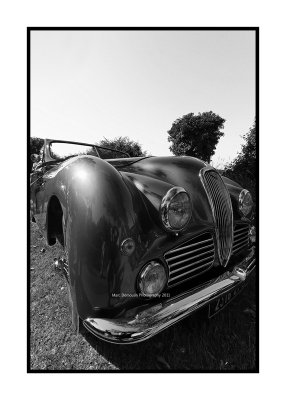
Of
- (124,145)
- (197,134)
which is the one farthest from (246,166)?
(124,145)

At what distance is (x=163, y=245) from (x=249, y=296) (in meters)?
1.36

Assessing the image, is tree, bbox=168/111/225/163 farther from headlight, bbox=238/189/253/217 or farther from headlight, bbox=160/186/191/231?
headlight, bbox=160/186/191/231

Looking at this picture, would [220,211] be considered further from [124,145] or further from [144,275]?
[124,145]

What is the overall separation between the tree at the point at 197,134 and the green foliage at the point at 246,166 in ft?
1.22

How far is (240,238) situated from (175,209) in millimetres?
914

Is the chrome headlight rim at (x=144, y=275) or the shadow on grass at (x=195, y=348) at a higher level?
the chrome headlight rim at (x=144, y=275)

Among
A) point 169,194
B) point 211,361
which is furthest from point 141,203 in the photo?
point 211,361

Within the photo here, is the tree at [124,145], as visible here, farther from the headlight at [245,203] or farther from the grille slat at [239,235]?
the grille slat at [239,235]

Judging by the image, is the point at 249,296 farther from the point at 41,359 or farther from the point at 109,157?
the point at 109,157

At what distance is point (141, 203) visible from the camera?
1489mm

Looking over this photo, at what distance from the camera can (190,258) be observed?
1572 mm

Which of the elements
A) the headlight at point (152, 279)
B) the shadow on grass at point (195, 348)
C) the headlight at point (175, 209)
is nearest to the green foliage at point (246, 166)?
the headlight at point (175, 209)

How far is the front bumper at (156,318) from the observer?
1.18 metres

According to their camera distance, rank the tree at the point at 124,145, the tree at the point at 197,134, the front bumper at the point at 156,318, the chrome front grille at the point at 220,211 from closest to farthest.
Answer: the front bumper at the point at 156,318 < the chrome front grille at the point at 220,211 < the tree at the point at 197,134 < the tree at the point at 124,145
